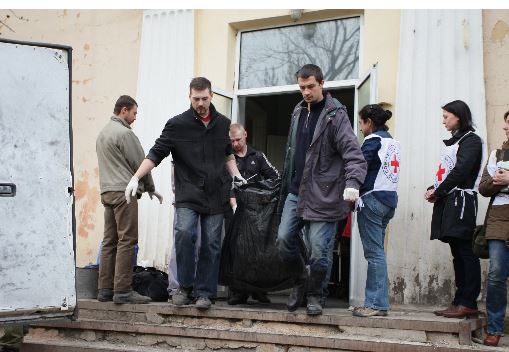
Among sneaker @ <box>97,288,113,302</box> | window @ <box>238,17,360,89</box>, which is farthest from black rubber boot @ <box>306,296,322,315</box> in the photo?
window @ <box>238,17,360,89</box>

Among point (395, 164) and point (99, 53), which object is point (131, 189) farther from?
point (99, 53)

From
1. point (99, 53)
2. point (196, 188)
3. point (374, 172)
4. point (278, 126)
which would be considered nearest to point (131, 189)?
point (196, 188)

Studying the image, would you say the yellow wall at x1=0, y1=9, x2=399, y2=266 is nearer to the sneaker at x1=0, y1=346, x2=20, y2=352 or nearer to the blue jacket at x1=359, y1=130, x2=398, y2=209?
the sneaker at x1=0, y1=346, x2=20, y2=352

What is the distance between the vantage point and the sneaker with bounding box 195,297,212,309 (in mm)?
4715

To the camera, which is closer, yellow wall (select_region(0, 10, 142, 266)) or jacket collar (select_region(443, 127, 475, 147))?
jacket collar (select_region(443, 127, 475, 147))

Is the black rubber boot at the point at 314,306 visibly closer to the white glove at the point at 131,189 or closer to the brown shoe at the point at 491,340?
the brown shoe at the point at 491,340

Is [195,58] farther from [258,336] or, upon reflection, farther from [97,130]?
[258,336]

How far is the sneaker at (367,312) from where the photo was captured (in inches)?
173

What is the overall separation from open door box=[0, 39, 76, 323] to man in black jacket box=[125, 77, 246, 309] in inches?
32.5

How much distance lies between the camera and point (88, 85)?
761 cm

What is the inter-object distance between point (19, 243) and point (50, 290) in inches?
15.0

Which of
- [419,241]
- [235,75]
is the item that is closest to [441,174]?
[419,241]

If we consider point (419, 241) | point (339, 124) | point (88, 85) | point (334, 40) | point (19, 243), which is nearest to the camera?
point (19, 243)

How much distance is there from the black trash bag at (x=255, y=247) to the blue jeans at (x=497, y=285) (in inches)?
57.1
